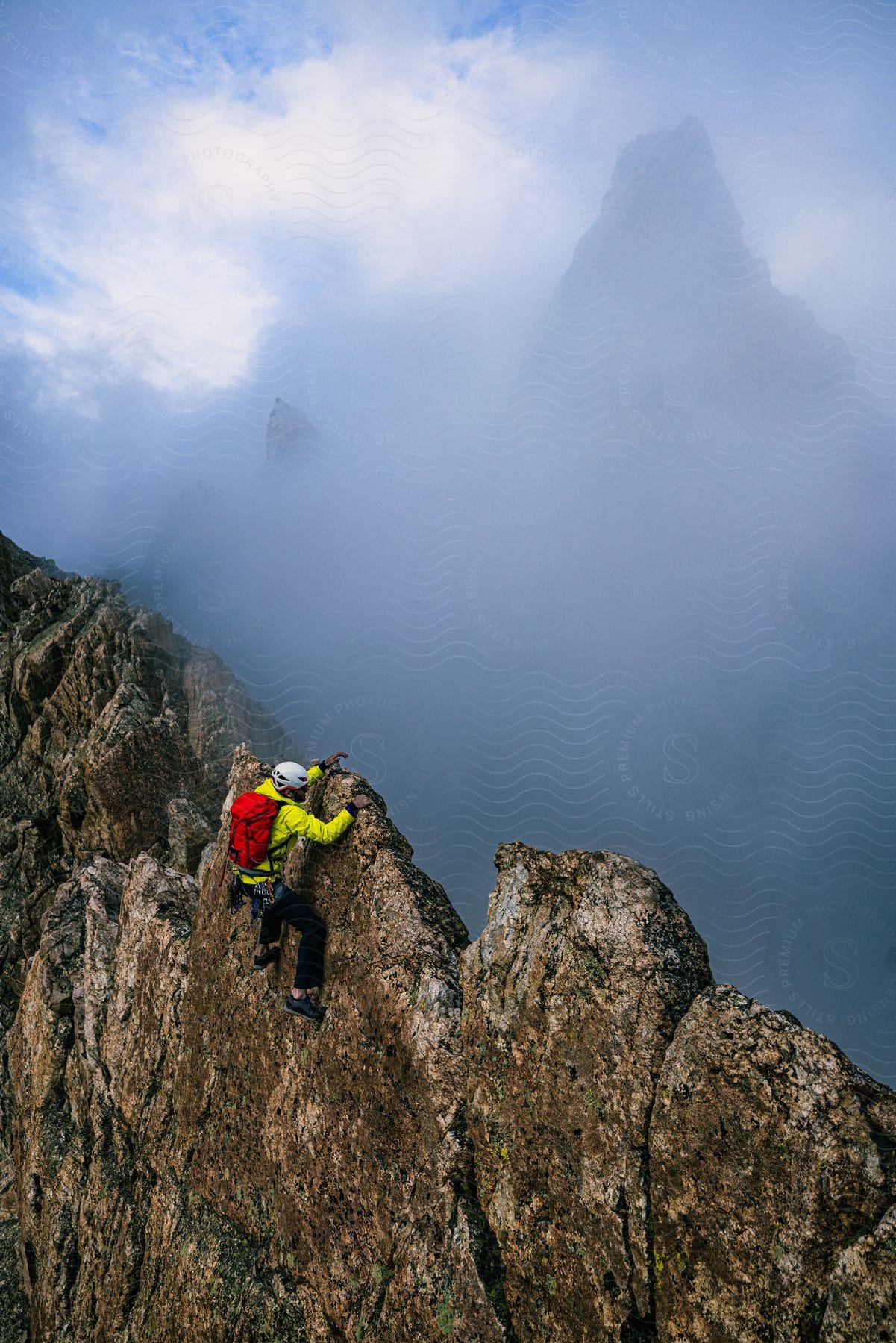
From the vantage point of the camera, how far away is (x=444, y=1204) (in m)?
10.5

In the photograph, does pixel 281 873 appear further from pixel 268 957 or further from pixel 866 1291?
pixel 866 1291

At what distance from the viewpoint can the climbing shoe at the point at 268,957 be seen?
1468 cm

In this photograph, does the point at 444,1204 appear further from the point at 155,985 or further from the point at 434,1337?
the point at 155,985

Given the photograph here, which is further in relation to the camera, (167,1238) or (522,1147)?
(167,1238)

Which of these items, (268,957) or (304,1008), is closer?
(304,1008)

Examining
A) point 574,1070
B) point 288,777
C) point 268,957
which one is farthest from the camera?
point 268,957

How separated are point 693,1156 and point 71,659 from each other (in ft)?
162

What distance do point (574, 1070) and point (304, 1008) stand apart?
625 cm

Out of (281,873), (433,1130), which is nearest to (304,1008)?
(281,873)

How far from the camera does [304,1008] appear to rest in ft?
43.7

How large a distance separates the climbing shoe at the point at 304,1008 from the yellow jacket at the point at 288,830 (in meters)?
2.57

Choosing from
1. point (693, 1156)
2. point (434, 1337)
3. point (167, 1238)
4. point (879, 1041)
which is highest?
point (879, 1041)

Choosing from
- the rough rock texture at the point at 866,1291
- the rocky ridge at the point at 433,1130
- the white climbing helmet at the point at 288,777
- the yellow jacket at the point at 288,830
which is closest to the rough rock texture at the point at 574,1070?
the rocky ridge at the point at 433,1130

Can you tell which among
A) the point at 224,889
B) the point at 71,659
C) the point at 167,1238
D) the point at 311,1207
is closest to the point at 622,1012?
the point at 311,1207
